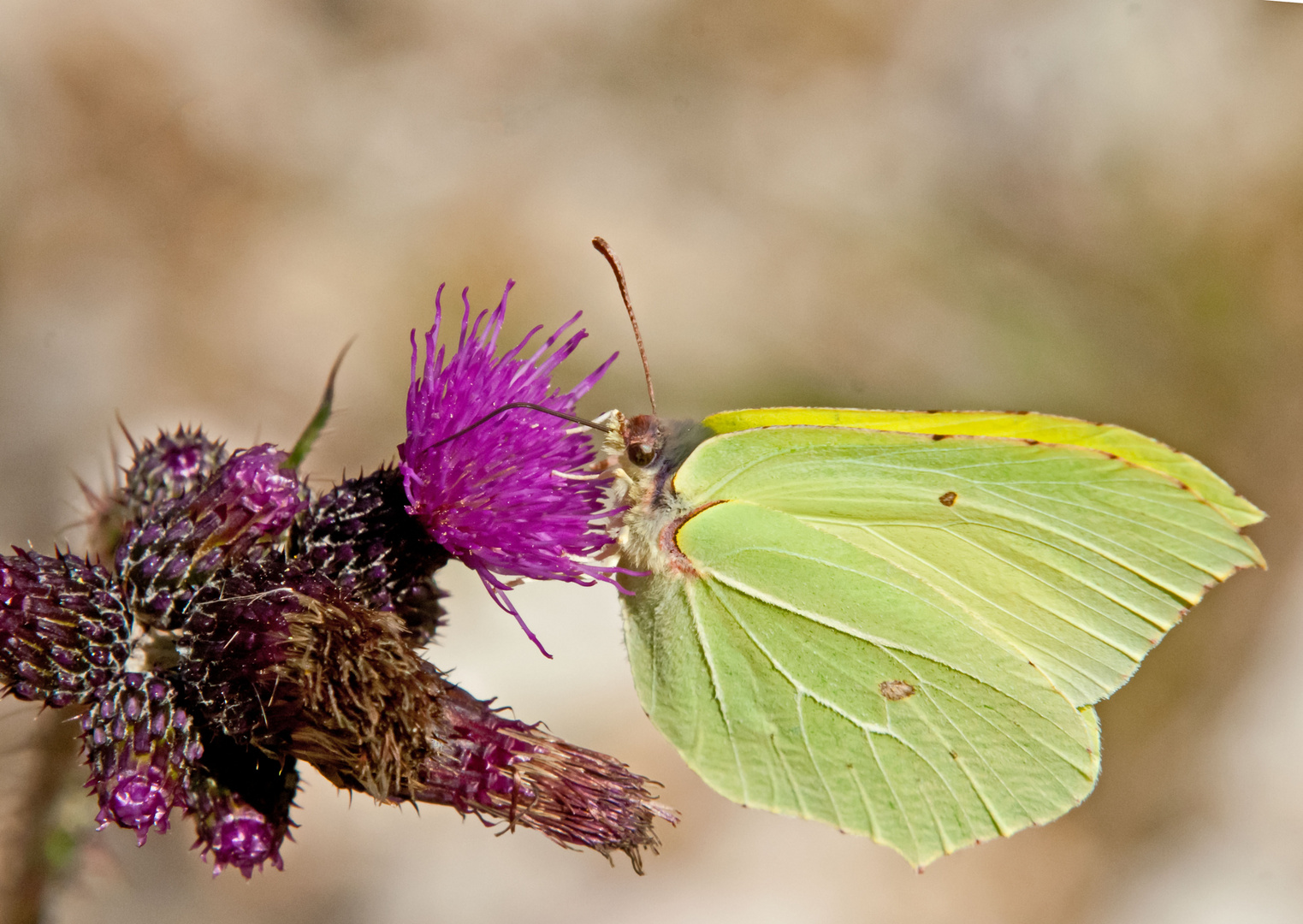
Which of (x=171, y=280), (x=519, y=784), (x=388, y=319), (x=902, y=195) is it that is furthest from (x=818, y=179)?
(x=519, y=784)

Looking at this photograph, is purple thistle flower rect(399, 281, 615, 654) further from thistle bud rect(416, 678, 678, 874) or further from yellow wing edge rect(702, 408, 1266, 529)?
yellow wing edge rect(702, 408, 1266, 529)

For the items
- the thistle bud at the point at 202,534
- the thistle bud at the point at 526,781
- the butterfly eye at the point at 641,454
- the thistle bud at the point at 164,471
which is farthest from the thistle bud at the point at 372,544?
the butterfly eye at the point at 641,454

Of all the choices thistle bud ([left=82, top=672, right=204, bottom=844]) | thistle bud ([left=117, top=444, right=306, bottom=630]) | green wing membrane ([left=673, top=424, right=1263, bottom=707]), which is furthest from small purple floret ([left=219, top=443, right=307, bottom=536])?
green wing membrane ([left=673, top=424, right=1263, bottom=707])

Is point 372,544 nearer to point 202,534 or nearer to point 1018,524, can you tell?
point 202,534

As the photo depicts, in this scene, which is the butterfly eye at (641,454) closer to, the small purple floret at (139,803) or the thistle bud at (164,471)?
the thistle bud at (164,471)

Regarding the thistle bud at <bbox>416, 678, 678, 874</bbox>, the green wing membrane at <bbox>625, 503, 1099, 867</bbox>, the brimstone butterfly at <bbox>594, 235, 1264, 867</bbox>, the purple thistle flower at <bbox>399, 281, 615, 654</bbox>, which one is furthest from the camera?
the green wing membrane at <bbox>625, 503, 1099, 867</bbox>

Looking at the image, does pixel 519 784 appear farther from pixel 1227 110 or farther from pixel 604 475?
pixel 1227 110
